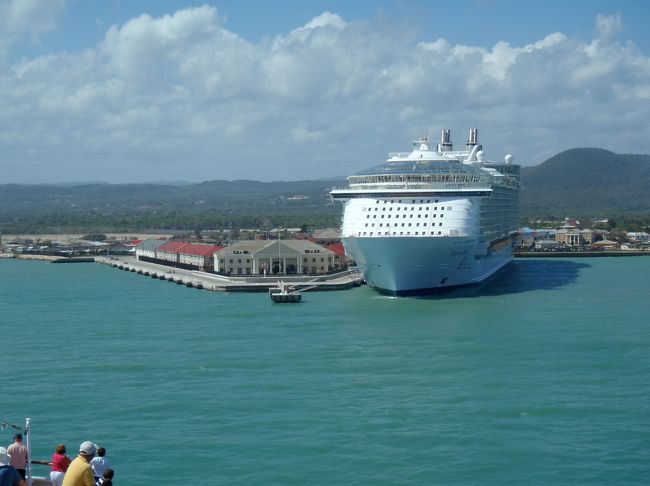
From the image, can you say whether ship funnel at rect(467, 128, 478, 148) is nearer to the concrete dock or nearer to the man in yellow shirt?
the concrete dock

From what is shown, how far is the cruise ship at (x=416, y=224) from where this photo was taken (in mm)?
26581

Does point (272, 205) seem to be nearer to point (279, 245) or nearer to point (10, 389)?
point (279, 245)

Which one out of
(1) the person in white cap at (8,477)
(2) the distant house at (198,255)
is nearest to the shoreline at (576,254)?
(2) the distant house at (198,255)

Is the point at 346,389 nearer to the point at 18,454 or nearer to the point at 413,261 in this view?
the point at 18,454

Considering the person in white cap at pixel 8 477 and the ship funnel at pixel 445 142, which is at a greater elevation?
the ship funnel at pixel 445 142

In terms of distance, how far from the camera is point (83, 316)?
2578 cm

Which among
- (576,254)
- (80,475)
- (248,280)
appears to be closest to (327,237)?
(576,254)

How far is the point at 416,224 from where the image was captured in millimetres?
27156

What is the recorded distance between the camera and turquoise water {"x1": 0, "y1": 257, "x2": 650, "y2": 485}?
38.4 ft

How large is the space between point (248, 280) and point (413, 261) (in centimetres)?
1158

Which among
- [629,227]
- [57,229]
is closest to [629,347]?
[629,227]

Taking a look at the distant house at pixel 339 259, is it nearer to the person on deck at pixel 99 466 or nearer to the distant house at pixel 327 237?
the distant house at pixel 327 237

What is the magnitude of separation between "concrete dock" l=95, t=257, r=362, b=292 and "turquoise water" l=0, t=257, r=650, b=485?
6.14 meters

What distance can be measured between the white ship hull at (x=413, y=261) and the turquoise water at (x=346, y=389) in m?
0.63
